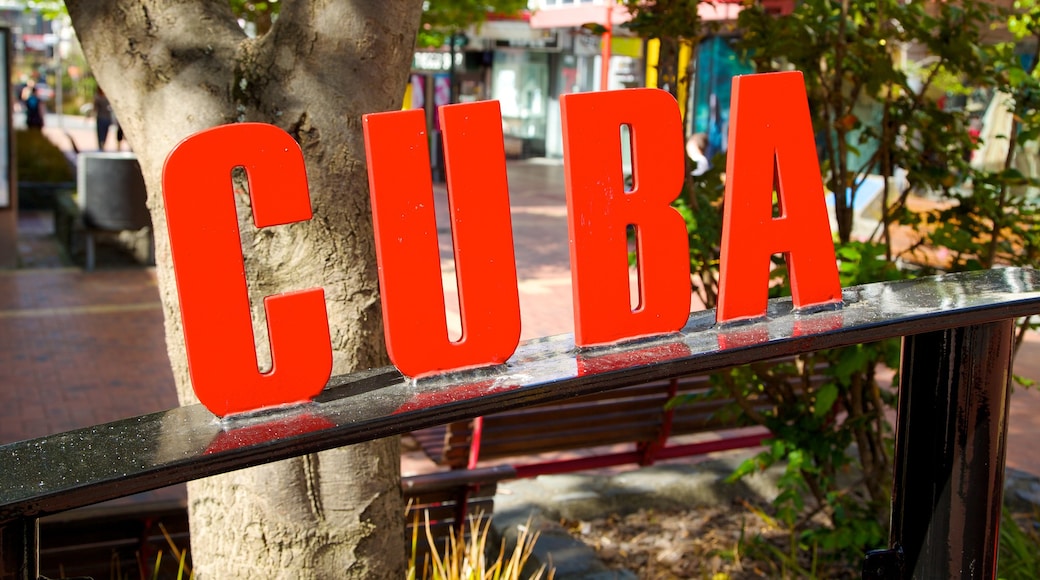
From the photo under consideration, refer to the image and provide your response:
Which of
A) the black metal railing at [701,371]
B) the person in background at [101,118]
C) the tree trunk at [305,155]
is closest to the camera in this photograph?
the black metal railing at [701,371]

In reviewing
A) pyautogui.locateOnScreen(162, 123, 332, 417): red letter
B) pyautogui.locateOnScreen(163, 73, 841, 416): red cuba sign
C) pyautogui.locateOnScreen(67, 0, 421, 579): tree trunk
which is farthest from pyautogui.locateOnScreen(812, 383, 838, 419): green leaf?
pyautogui.locateOnScreen(162, 123, 332, 417): red letter

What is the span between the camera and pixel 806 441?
4.54 m

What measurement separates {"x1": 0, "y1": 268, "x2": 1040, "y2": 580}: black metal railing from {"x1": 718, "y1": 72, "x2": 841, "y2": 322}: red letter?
0.08 m

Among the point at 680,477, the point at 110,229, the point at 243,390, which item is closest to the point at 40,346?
the point at 110,229

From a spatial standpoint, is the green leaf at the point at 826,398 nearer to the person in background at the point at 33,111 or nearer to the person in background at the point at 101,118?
the person in background at the point at 101,118

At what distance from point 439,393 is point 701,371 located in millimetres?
571

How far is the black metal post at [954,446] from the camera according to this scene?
8.06 feet

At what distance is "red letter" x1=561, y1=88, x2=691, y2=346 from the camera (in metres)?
2.25

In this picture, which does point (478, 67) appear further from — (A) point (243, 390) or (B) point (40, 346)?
(A) point (243, 390)

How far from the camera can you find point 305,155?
2.88m

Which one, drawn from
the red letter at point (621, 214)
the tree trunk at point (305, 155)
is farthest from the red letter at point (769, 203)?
the tree trunk at point (305, 155)

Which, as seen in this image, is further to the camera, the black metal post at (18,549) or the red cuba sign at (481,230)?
the red cuba sign at (481,230)

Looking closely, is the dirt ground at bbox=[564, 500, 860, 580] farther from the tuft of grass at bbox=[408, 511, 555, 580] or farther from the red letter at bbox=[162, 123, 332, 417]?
the red letter at bbox=[162, 123, 332, 417]

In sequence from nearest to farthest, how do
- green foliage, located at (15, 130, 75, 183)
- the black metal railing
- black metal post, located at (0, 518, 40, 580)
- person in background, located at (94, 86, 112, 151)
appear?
1. black metal post, located at (0, 518, 40, 580)
2. the black metal railing
3. green foliage, located at (15, 130, 75, 183)
4. person in background, located at (94, 86, 112, 151)
